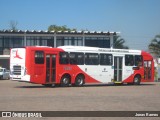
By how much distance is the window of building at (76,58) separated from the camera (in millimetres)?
29984

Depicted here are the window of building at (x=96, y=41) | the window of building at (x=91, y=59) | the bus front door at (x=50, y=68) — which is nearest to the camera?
the bus front door at (x=50, y=68)

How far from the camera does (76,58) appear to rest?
99.5 ft

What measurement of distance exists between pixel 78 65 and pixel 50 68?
2.70m

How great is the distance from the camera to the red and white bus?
27781mm

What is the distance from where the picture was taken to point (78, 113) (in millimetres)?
13648

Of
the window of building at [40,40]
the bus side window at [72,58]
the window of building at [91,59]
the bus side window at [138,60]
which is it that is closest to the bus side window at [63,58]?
the bus side window at [72,58]

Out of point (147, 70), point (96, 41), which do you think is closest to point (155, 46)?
point (96, 41)

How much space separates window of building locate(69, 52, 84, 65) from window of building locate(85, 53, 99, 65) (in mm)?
463

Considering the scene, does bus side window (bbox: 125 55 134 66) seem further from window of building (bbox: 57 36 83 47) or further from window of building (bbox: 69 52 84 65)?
window of building (bbox: 57 36 83 47)

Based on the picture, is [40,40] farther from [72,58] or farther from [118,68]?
[72,58]

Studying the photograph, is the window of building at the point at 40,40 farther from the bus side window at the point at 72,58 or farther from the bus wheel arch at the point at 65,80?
the bus wheel arch at the point at 65,80

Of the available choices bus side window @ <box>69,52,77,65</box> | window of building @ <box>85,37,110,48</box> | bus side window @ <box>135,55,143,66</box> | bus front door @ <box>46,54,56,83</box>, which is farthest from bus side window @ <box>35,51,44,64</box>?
window of building @ <box>85,37,110,48</box>

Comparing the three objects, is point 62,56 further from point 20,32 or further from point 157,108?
point 20,32

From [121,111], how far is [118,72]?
1874cm
